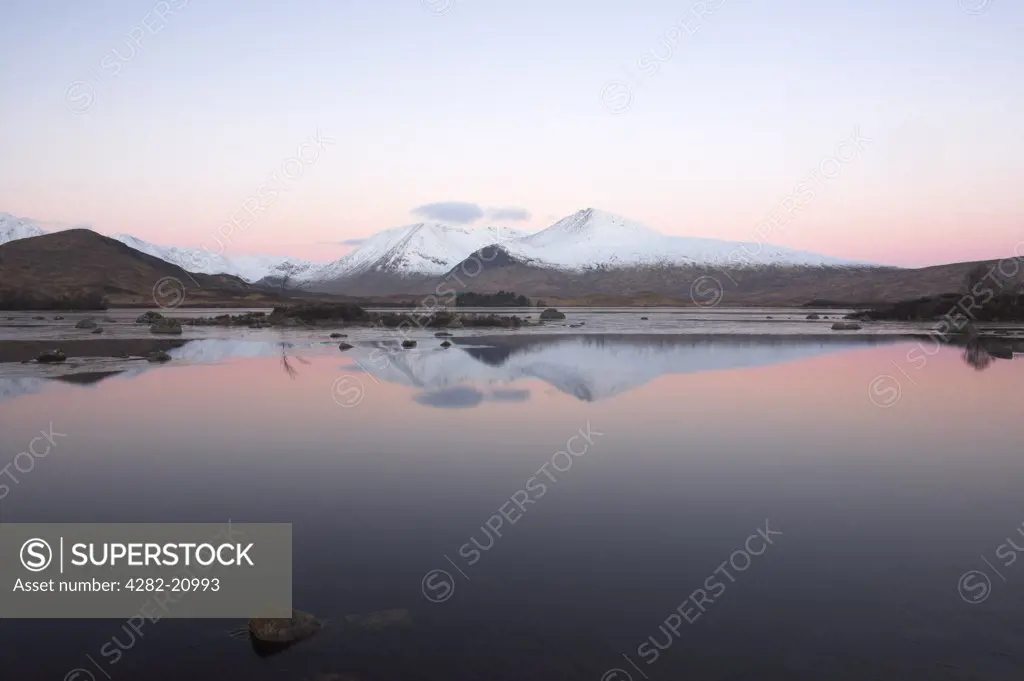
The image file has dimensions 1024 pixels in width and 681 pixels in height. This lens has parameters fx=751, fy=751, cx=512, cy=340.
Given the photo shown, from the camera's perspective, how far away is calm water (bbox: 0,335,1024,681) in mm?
7125

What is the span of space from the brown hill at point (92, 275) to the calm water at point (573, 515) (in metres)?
104

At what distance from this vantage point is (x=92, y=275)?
150 meters

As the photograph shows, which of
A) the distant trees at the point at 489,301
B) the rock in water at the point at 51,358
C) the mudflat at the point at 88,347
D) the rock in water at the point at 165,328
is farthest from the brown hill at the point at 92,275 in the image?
the rock in water at the point at 51,358

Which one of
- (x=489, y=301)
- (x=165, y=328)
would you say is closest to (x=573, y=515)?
(x=165, y=328)

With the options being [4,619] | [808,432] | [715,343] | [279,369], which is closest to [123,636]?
[4,619]

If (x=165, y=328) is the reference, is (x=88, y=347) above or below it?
below

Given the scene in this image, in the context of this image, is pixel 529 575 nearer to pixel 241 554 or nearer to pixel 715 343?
pixel 241 554

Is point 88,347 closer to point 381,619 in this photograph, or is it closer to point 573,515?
point 573,515

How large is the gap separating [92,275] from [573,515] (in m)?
164

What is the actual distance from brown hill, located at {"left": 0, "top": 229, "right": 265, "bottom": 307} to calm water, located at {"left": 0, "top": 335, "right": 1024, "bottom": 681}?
10400 centimetres

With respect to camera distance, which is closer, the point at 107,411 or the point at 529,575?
the point at 529,575

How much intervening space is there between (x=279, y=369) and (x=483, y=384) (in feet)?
30.0

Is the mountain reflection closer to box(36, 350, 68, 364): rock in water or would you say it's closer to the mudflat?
the mudflat

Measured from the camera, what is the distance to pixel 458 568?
912 cm
